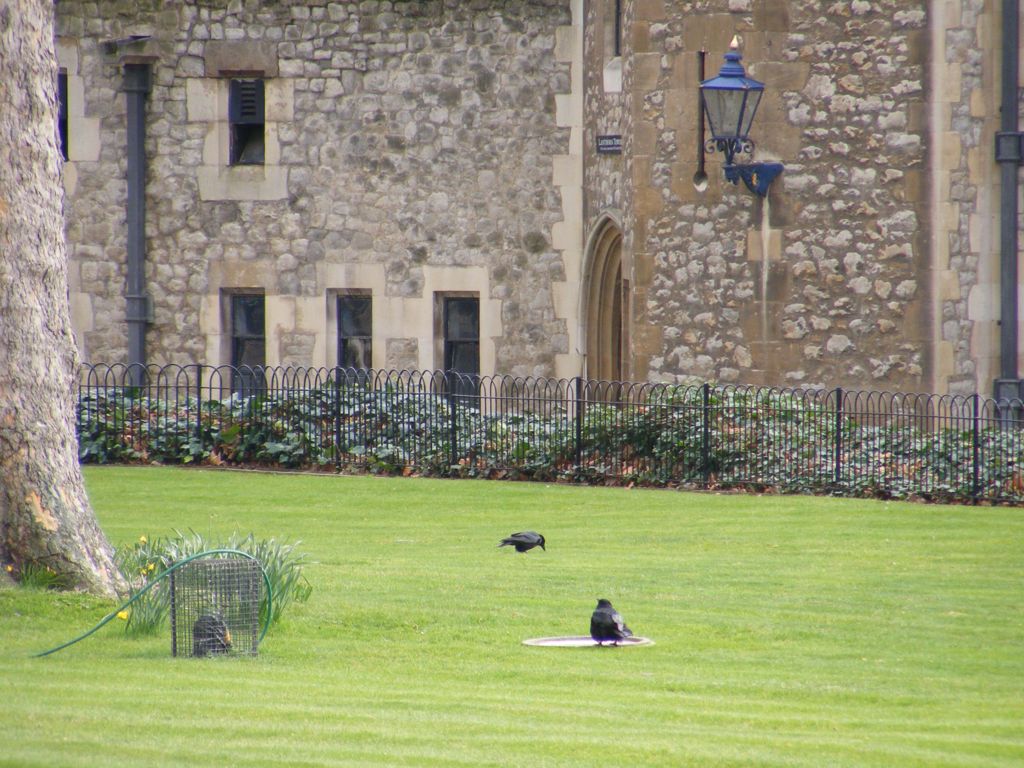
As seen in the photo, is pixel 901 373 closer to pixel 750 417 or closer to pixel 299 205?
pixel 750 417

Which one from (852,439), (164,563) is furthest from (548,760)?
(852,439)

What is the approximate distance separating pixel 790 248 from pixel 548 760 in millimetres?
11537

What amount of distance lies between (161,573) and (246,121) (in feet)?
43.8

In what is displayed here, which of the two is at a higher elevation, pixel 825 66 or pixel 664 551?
pixel 825 66

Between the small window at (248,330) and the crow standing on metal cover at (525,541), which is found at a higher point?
the small window at (248,330)

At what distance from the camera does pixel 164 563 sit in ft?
35.2

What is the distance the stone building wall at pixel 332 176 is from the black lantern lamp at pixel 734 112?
12.3 ft

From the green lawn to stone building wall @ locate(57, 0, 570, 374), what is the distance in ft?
20.7

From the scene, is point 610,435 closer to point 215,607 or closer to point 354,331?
point 354,331

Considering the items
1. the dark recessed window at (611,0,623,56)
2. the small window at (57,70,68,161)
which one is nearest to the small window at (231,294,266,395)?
the small window at (57,70,68,161)

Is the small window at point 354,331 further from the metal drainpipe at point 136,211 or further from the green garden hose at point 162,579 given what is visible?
the green garden hose at point 162,579

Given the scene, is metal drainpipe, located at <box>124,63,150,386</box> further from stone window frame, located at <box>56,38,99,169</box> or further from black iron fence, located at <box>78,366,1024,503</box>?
black iron fence, located at <box>78,366,1024,503</box>

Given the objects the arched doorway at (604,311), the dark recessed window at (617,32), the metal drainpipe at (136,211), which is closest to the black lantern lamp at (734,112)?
the dark recessed window at (617,32)

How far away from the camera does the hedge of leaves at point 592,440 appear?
53.9ft
